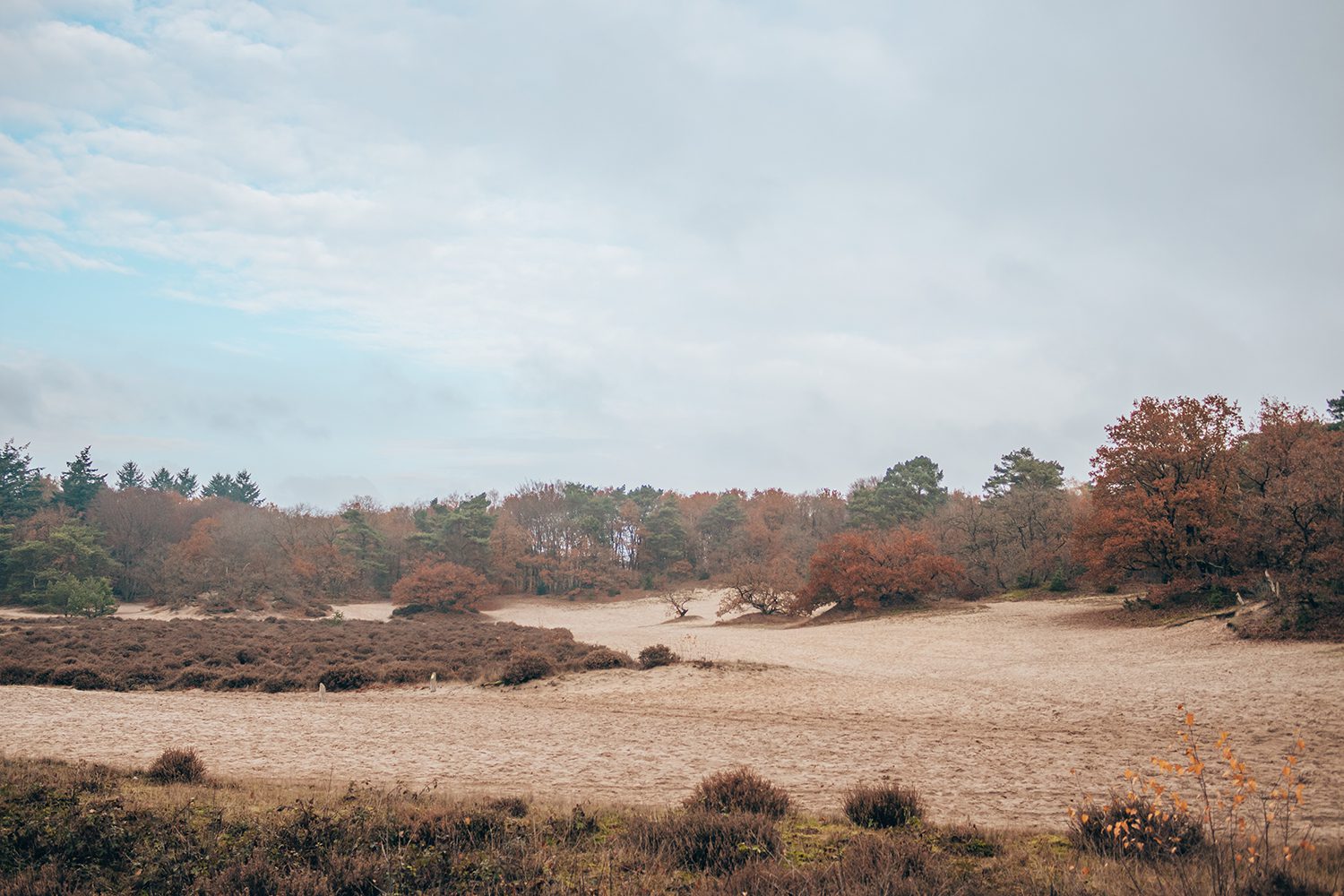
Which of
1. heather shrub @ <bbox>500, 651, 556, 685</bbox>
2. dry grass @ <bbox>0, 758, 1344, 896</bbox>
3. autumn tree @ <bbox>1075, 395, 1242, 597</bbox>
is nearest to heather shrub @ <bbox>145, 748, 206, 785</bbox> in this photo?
dry grass @ <bbox>0, 758, 1344, 896</bbox>

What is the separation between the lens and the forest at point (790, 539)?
82.0ft

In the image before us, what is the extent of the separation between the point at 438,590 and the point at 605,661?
37718 millimetres

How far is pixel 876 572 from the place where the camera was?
3688 cm

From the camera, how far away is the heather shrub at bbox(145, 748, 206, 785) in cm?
946

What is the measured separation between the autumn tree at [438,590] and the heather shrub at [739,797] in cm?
5095

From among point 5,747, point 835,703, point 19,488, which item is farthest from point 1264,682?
point 19,488

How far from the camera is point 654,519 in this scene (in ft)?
236

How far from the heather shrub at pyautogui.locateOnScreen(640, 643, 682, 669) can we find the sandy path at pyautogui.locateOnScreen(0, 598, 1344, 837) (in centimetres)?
104

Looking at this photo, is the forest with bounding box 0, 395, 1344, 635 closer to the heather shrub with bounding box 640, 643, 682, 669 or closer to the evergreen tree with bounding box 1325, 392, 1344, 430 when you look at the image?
the evergreen tree with bounding box 1325, 392, 1344, 430

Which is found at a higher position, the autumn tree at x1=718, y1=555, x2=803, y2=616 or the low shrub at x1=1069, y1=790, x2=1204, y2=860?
the low shrub at x1=1069, y1=790, x2=1204, y2=860

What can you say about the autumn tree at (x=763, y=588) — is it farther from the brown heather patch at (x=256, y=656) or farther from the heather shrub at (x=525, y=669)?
the heather shrub at (x=525, y=669)

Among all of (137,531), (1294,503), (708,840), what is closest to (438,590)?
(137,531)

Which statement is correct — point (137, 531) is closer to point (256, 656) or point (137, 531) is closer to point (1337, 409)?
point (256, 656)

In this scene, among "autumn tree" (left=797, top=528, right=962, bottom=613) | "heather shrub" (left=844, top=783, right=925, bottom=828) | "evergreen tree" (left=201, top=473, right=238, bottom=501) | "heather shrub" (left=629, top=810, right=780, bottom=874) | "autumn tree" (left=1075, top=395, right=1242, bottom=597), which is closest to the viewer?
"heather shrub" (left=629, top=810, right=780, bottom=874)
